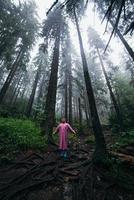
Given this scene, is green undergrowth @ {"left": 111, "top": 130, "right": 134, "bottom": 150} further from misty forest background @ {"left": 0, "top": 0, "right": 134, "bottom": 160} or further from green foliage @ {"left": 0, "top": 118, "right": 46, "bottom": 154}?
green foliage @ {"left": 0, "top": 118, "right": 46, "bottom": 154}

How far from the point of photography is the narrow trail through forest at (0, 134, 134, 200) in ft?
15.6

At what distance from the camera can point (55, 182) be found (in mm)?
5469

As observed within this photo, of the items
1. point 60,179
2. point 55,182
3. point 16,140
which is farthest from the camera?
point 16,140

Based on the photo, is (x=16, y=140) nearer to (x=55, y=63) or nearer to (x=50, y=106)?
(x=50, y=106)

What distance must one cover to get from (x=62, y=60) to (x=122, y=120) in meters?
13.2

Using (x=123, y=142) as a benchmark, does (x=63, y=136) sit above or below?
below

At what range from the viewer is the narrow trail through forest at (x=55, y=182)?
4.76 meters

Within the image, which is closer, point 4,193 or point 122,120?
point 4,193

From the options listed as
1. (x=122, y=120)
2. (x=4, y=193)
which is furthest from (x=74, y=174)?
(x=122, y=120)

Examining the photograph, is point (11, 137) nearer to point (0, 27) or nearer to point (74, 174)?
point (74, 174)

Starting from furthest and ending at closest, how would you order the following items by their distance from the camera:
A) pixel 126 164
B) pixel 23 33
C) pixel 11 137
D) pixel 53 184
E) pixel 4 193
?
pixel 23 33
pixel 11 137
pixel 126 164
pixel 53 184
pixel 4 193

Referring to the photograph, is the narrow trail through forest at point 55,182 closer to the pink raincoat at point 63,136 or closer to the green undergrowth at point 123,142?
the pink raincoat at point 63,136

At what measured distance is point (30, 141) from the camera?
8.86 meters

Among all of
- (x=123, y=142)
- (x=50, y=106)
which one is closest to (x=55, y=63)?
(x=50, y=106)
